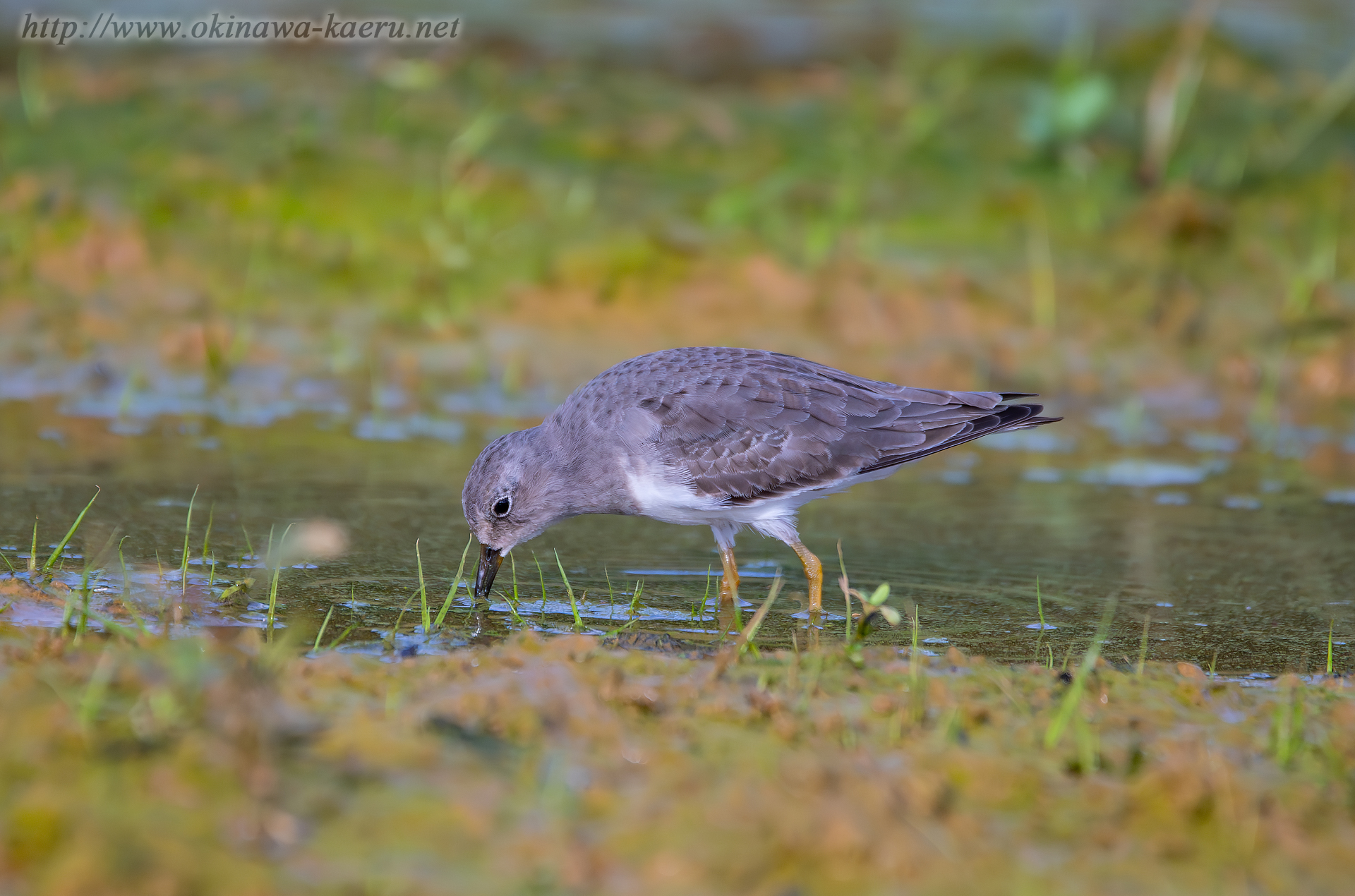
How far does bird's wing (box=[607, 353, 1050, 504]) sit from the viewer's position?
641 cm

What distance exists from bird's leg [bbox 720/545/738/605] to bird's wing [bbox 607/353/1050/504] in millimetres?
293

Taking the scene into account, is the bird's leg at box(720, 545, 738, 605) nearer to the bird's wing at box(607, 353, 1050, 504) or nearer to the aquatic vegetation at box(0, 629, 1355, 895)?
the bird's wing at box(607, 353, 1050, 504)

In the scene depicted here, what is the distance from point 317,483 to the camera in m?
7.55

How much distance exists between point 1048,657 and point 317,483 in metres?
3.98

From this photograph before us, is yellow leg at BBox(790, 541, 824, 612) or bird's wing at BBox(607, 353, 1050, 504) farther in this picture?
bird's wing at BBox(607, 353, 1050, 504)

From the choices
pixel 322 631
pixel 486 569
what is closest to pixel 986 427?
pixel 486 569

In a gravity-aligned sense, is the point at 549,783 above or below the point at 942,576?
below

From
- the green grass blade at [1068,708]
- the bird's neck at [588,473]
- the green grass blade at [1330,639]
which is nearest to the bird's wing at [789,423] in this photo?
the bird's neck at [588,473]

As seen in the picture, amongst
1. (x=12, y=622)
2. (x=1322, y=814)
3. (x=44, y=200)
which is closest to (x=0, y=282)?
(x=44, y=200)

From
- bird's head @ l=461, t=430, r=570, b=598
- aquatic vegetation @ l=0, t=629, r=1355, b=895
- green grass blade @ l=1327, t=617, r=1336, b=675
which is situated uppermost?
bird's head @ l=461, t=430, r=570, b=598

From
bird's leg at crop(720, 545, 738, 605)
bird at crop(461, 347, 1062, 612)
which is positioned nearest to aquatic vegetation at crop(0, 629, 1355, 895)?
bird's leg at crop(720, 545, 738, 605)

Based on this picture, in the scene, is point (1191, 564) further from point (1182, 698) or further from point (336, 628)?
point (336, 628)

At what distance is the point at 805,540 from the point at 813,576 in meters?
0.98

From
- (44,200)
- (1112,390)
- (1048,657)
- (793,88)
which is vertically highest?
(793,88)
